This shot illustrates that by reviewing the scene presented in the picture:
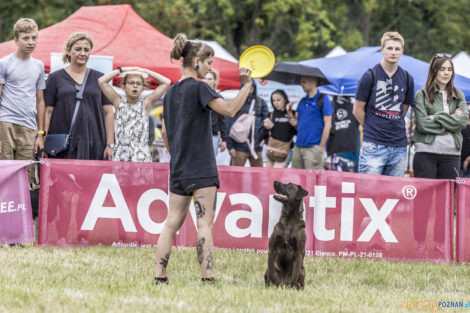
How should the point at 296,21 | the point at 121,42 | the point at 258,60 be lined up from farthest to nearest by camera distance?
the point at 296,21 < the point at 121,42 < the point at 258,60

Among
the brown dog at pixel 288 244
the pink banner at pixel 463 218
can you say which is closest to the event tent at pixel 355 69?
the pink banner at pixel 463 218

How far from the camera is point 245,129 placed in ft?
36.9

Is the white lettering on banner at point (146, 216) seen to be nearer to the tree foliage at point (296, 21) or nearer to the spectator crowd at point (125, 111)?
the spectator crowd at point (125, 111)

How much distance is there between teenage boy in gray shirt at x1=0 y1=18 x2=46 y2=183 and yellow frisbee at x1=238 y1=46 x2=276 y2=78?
106 inches

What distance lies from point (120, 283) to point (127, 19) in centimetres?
809

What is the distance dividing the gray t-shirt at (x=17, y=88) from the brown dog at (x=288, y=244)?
3.33 m

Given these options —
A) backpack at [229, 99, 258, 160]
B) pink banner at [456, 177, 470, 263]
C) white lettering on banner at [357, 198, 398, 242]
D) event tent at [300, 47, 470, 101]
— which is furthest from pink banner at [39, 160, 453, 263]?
event tent at [300, 47, 470, 101]

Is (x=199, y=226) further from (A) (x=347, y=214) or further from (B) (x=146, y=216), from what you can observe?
(A) (x=347, y=214)

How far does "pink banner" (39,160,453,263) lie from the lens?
7559mm

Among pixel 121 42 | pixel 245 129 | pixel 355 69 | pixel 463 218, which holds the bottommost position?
pixel 463 218

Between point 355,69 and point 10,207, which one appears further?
point 355,69

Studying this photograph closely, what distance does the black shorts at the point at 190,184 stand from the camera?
5.38 metres

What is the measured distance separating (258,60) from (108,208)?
103 inches

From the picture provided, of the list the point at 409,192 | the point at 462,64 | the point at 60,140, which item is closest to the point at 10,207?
the point at 60,140
